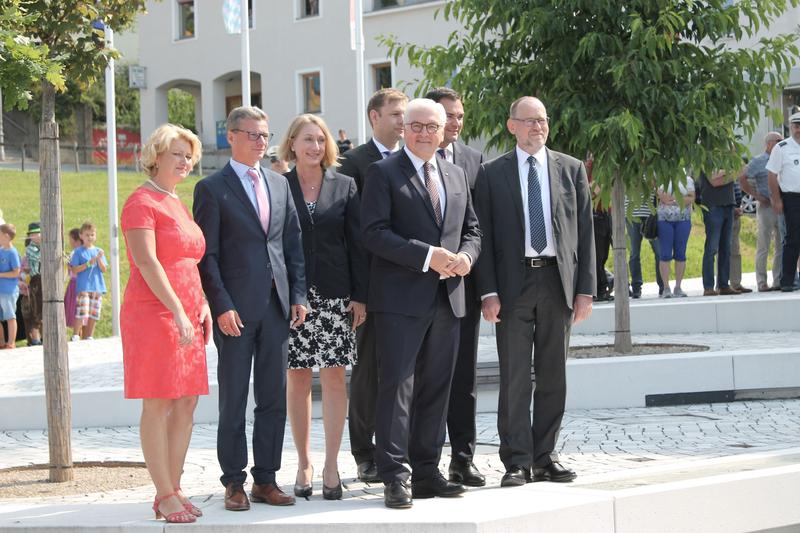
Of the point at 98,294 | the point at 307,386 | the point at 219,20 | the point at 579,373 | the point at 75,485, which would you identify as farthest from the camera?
the point at 219,20

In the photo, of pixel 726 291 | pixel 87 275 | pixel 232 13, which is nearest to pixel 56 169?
pixel 87 275

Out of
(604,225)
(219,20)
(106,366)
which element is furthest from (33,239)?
(219,20)

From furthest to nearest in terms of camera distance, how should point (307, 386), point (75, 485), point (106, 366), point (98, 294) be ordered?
point (98, 294) < point (106, 366) < point (75, 485) < point (307, 386)

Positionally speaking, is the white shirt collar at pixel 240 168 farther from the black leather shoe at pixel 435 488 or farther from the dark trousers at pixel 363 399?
the black leather shoe at pixel 435 488

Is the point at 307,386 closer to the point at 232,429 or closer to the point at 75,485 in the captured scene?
the point at 232,429

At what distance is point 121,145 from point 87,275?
152 feet

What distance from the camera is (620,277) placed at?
13438 millimetres

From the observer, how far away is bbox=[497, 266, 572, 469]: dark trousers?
7621mm

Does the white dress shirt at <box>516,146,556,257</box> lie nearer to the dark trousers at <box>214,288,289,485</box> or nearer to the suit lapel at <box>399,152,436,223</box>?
the suit lapel at <box>399,152,436,223</box>

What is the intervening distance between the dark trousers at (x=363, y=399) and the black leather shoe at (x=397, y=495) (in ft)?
3.89

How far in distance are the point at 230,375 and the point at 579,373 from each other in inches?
208

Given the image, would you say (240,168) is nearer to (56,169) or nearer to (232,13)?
(56,169)

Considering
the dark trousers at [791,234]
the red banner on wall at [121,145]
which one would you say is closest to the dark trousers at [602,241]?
the dark trousers at [791,234]

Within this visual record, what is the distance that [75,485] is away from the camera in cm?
845
